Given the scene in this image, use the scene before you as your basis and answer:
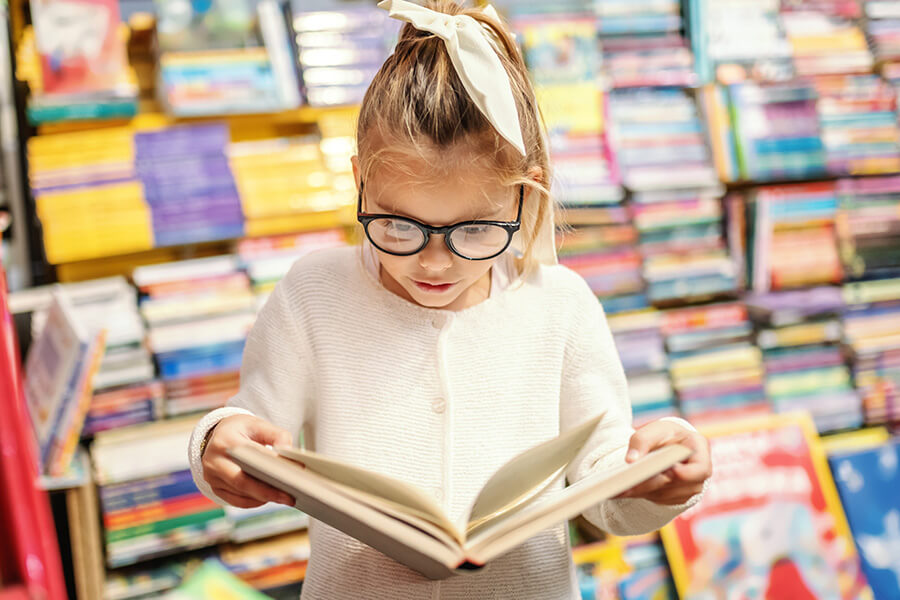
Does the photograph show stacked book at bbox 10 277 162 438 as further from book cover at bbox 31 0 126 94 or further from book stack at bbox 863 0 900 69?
book stack at bbox 863 0 900 69

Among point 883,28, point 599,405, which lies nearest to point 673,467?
point 599,405

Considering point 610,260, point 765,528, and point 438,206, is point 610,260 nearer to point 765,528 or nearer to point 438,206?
point 765,528

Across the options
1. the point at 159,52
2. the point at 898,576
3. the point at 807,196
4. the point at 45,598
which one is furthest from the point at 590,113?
the point at 45,598

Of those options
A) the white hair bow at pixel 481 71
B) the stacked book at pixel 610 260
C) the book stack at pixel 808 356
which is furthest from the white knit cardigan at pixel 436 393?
the book stack at pixel 808 356

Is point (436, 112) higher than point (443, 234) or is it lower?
higher

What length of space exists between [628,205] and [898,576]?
112 centimetres

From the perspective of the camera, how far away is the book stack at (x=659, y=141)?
2.07 meters

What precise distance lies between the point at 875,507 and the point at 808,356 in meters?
0.45

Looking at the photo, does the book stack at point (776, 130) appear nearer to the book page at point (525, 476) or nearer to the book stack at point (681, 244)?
the book stack at point (681, 244)

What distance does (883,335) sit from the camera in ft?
7.39

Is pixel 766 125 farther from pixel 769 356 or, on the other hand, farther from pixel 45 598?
pixel 45 598

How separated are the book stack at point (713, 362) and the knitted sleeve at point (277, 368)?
1.41 metres

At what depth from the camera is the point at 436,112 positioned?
77 cm

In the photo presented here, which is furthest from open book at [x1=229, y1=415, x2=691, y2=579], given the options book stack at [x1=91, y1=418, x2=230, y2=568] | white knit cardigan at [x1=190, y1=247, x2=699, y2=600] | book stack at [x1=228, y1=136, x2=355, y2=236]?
book stack at [x1=228, y1=136, x2=355, y2=236]
